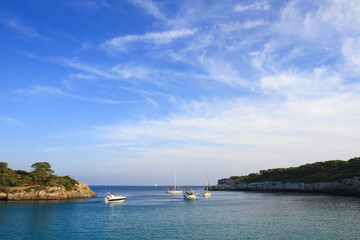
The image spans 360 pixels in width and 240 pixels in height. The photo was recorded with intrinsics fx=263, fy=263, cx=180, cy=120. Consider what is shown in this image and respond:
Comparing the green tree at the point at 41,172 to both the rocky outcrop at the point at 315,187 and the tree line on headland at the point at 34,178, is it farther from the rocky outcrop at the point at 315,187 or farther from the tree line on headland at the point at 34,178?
the rocky outcrop at the point at 315,187

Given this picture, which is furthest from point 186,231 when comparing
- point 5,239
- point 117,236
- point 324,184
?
point 324,184

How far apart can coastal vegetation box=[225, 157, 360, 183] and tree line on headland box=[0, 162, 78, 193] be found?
12313 centimetres

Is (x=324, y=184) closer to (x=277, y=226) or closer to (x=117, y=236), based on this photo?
(x=277, y=226)

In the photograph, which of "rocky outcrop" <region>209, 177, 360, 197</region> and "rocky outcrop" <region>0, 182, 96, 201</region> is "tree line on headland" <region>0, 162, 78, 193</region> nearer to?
"rocky outcrop" <region>0, 182, 96, 201</region>

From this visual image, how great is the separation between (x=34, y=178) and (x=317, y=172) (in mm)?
154257

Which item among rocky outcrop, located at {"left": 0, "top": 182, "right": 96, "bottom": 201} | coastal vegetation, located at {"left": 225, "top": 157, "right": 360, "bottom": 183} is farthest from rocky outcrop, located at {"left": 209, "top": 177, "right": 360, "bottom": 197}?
rocky outcrop, located at {"left": 0, "top": 182, "right": 96, "bottom": 201}

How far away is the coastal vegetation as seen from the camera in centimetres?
12762

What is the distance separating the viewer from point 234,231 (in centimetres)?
4003

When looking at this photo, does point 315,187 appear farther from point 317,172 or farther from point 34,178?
point 34,178

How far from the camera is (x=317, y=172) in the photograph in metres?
162

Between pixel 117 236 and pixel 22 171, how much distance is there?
92.0 metres

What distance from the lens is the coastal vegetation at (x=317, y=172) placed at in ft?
419

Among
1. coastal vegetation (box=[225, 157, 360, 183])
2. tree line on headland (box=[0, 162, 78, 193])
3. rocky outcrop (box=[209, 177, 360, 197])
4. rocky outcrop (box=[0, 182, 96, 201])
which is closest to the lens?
rocky outcrop (box=[0, 182, 96, 201])

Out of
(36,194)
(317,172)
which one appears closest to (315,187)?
(317,172)
